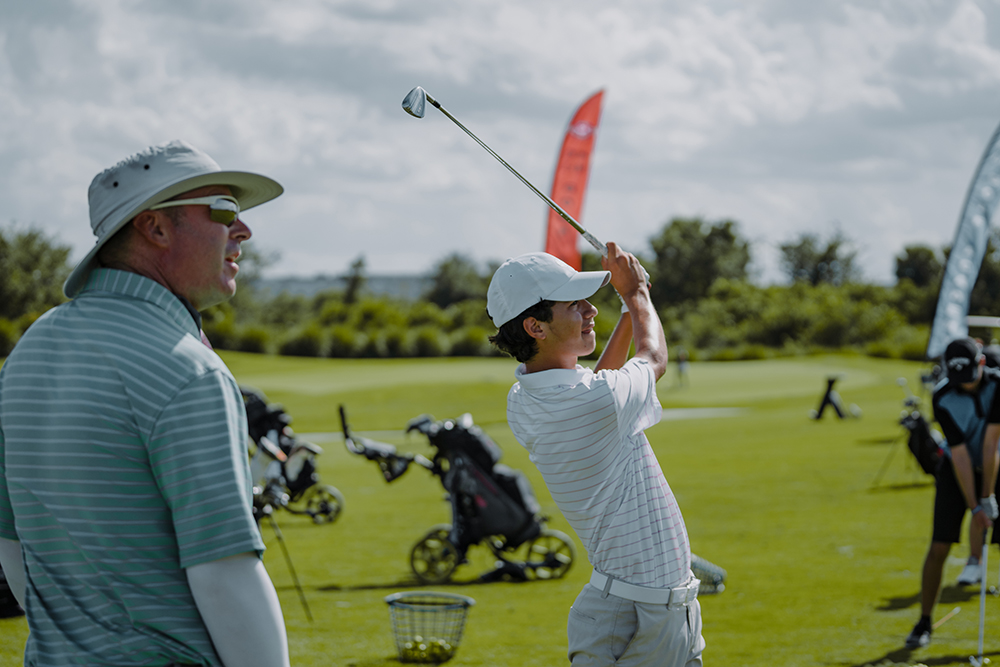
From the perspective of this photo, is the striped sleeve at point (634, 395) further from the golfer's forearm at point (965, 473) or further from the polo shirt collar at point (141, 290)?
the golfer's forearm at point (965, 473)

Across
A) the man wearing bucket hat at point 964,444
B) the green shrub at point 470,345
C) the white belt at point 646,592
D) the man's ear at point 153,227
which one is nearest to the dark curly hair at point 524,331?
the white belt at point 646,592

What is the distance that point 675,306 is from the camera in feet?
261

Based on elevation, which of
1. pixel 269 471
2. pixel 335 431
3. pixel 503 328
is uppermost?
pixel 503 328

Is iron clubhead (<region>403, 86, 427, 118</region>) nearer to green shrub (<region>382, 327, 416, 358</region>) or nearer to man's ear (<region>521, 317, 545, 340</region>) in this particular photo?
man's ear (<region>521, 317, 545, 340</region>)

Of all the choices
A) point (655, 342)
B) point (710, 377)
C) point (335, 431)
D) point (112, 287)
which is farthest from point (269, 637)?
point (710, 377)

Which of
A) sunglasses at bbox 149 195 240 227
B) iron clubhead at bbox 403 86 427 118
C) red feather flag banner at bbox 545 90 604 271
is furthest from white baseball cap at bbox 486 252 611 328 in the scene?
red feather flag banner at bbox 545 90 604 271

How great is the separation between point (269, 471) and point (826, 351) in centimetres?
4701

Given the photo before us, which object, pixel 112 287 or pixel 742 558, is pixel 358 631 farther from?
pixel 112 287

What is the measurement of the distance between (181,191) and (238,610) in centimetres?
79

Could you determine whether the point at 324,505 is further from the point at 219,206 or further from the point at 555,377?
the point at 219,206

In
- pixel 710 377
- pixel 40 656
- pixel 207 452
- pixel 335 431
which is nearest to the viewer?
pixel 207 452

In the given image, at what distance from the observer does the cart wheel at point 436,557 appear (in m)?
8.98

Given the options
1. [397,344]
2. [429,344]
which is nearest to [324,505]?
[429,344]

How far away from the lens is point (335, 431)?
2614cm
